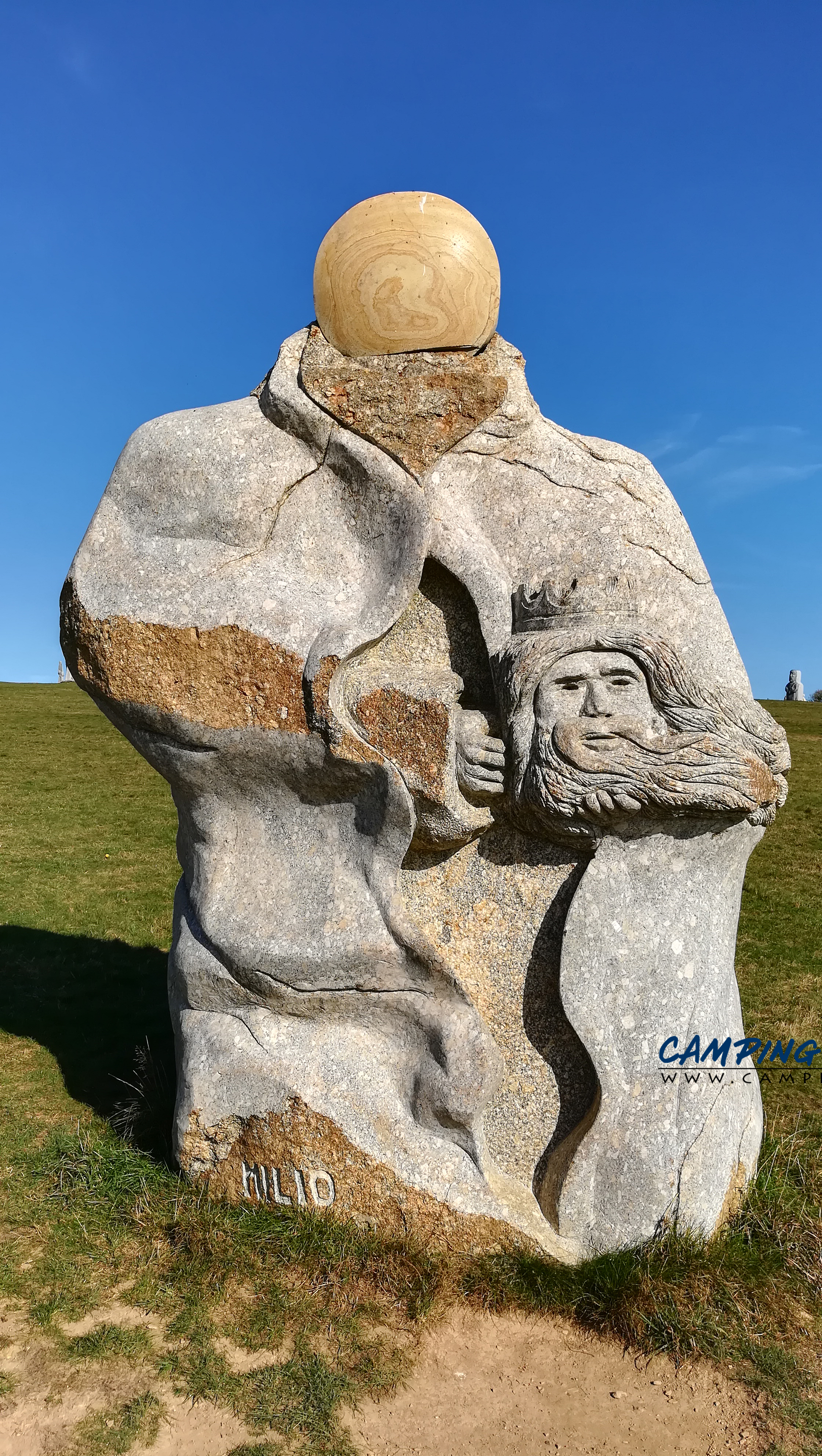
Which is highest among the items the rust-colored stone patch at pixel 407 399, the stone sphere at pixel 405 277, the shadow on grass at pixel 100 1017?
the stone sphere at pixel 405 277

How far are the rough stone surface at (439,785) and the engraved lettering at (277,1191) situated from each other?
2 centimetres

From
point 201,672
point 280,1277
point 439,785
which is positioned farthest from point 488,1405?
point 201,672

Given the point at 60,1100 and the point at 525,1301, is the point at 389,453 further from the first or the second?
the point at 60,1100

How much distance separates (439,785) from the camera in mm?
3553

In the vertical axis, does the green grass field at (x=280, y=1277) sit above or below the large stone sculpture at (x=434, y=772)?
below

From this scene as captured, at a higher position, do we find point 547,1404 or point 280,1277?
point 280,1277

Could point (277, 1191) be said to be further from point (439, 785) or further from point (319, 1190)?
point (439, 785)

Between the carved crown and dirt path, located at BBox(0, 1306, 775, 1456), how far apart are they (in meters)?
2.17

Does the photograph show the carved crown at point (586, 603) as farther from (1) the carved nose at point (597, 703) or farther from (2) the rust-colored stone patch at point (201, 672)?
(2) the rust-colored stone patch at point (201, 672)

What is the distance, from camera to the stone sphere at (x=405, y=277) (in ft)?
12.0

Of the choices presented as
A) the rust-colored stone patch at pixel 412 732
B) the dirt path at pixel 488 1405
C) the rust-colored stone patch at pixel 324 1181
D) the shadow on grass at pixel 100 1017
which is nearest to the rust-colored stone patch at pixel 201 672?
the rust-colored stone patch at pixel 412 732

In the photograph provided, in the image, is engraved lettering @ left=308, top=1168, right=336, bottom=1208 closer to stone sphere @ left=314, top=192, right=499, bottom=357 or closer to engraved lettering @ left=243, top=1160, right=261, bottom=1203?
engraved lettering @ left=243, top=1160, right=261, bottom=1203

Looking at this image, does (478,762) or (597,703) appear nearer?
(597,703)

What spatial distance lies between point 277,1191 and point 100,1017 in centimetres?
270
